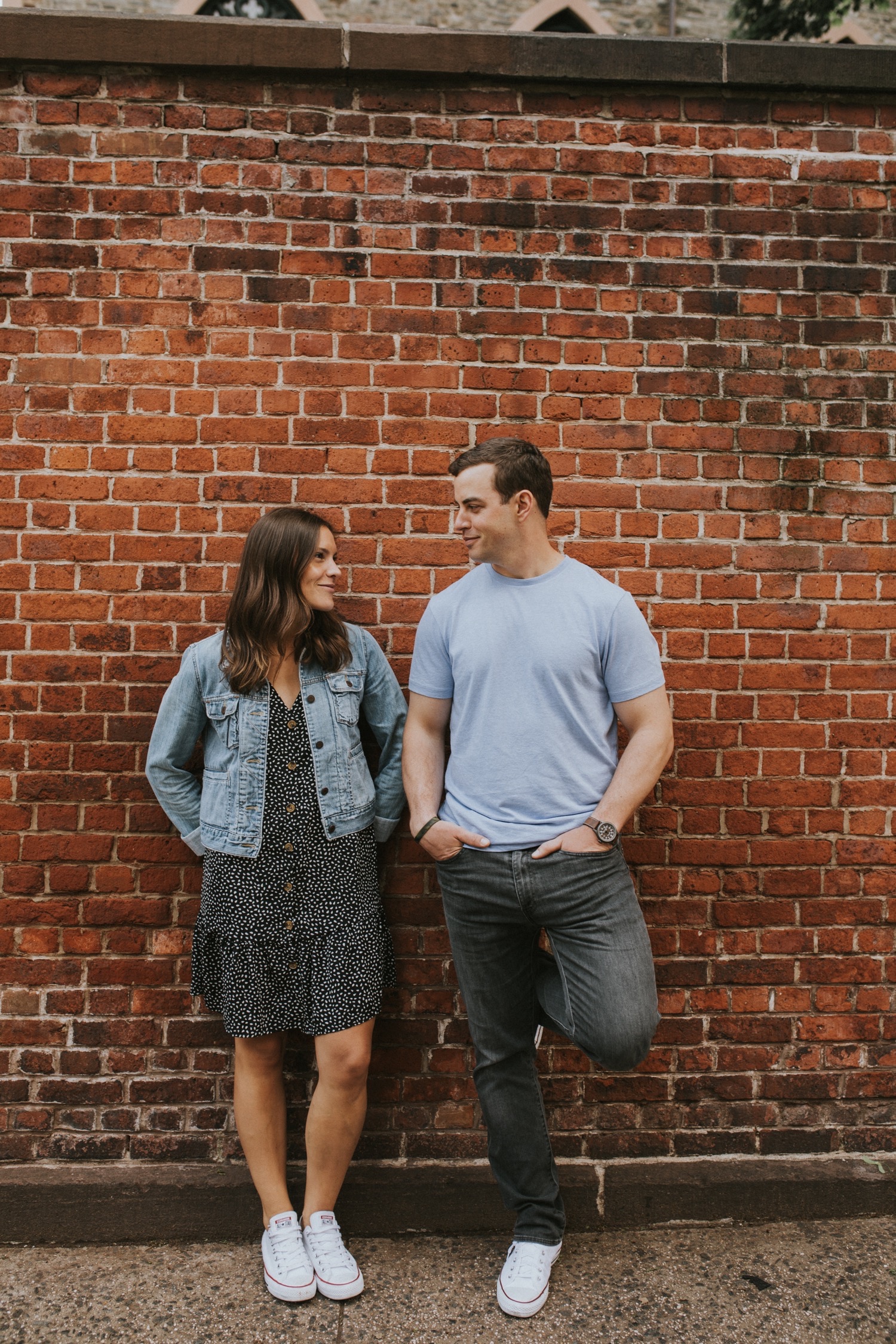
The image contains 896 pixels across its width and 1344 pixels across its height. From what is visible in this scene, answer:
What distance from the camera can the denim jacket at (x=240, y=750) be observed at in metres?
2.52

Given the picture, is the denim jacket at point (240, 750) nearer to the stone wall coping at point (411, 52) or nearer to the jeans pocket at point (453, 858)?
the jeans pocket at point (453, 858)

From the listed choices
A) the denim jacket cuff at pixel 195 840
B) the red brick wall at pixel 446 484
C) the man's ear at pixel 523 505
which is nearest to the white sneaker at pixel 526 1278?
the red brick wall at pixel 446 484

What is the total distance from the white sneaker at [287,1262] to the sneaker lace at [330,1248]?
0.04 metres

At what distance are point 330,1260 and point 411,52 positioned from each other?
3719 millimetres

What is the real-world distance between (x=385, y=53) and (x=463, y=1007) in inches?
123

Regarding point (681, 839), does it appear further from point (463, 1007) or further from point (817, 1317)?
point (817, 1317)

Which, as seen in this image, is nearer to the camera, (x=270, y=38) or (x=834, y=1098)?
(x=270, y=38)

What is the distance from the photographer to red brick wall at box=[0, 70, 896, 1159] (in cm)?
281

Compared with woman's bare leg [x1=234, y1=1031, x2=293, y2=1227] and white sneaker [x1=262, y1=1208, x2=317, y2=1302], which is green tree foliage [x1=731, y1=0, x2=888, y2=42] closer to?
A: woman's bare leg [x1=234, y1=1031, x2=293, y2=1227]

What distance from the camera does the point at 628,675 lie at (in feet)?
7.86

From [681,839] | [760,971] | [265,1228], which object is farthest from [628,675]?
[265,1228]

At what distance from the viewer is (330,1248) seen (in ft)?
8.37

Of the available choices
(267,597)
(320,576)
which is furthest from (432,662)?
(267,597)

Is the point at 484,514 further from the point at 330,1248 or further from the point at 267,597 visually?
the point at 330,1248
